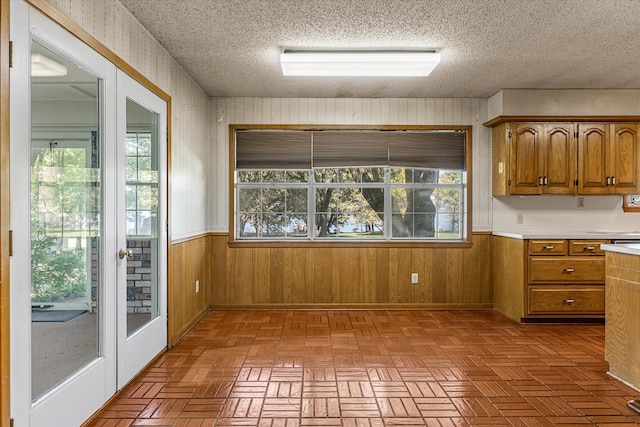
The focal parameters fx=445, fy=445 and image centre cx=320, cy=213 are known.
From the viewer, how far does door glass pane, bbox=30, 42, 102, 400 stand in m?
1.93

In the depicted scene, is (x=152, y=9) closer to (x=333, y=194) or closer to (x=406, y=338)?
(x=333, y=194)

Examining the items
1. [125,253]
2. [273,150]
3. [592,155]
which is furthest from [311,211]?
[592,155]

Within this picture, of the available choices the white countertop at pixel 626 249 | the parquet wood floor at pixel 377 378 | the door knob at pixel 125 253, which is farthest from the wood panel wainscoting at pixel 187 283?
the white countertop at pixel 626 249

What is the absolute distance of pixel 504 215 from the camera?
5.02 m

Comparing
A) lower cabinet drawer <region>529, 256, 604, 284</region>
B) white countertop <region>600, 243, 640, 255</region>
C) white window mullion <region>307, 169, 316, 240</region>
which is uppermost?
white window mullion <region>307, 169, 316, 240</region>

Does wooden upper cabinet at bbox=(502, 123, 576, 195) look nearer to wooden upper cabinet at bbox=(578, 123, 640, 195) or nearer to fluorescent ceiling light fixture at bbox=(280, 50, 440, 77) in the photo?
wooden upper cabinet at bbox=(578, 123, 640, 195)

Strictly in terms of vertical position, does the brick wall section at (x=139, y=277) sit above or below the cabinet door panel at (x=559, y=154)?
below

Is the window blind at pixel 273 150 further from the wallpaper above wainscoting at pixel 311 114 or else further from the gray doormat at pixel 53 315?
the gray doormat at pixel 53 315

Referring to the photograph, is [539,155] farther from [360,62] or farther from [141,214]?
[141,214]

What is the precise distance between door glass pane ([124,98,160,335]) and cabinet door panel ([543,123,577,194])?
12.6ft

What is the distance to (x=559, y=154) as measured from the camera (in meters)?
4.66

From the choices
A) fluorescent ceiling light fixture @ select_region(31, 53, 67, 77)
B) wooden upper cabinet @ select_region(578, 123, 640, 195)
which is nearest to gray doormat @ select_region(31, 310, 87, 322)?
fluorescent ceiling light fixture @ select_region(31, 53, 67, 77)

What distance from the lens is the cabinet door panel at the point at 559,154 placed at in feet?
15.3

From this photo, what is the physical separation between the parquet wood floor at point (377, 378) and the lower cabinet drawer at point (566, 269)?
0.46 metres
